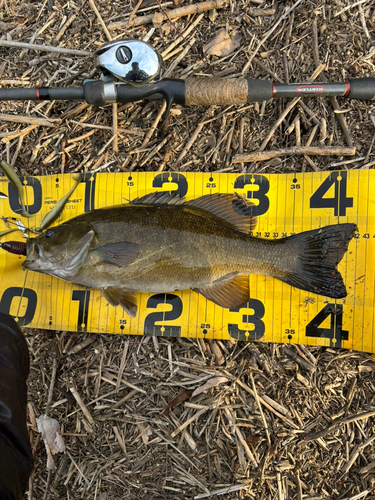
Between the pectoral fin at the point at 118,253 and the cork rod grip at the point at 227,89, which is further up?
the cork rod grip at the point at 227,89

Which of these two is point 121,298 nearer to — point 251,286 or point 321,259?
point 251,286

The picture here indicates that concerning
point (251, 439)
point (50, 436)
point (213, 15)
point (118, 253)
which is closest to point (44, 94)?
point (118, 253)

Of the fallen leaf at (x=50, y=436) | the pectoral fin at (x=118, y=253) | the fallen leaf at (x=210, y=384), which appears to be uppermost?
the pectoral fin at (x=118, y=253)

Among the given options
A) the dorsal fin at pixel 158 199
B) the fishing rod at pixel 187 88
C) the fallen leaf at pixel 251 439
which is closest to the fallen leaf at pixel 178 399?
the fallen leaf at pixel 251 439

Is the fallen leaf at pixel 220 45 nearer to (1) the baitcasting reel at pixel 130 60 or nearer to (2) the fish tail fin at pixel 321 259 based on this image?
(1) the baitcasting reel at pixel 130 60

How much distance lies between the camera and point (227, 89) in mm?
3297

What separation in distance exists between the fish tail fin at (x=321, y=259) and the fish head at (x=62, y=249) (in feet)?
6.41

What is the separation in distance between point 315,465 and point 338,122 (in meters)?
3.56

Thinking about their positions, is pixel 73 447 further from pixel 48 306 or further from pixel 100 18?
pixel 100 18

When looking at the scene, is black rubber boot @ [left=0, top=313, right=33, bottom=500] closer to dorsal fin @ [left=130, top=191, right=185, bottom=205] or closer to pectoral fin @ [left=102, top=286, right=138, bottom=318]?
pectoral fin @ [left=102, top=286, right=138, bottom=318]

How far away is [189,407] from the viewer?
3.34 meters

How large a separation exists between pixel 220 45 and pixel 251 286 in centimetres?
269

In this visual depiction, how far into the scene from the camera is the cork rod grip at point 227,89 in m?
3.29

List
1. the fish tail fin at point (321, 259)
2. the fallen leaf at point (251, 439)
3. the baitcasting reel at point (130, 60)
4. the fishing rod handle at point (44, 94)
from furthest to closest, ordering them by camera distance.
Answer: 1. the fishing rod handle at point (44, 94)
2. the fallen leaf at point (251, 439)
3. the baitcasting reel at point (130, 60)
4. the fish tail fin at point (321, 259)
